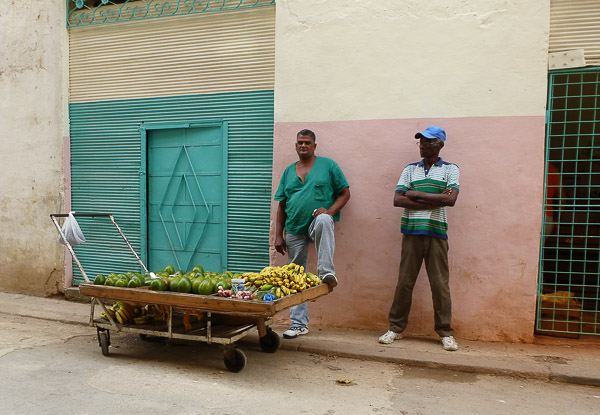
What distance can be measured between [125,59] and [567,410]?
640 centimetres

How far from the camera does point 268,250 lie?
6000 mm

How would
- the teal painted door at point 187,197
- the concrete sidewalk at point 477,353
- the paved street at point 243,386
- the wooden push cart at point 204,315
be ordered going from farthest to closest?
the teal painted door at point 187,197, the concrete sidewalk at point 477,353, the wooden push cart at point 204,315, the paved street at point 243,386

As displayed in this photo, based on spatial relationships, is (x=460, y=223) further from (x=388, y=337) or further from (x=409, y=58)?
(x=409, y=58)

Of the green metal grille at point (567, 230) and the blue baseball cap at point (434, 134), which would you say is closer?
the blue baseball cap at point (434, 134)

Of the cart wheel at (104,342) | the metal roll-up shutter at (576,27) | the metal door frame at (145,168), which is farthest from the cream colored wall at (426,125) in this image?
the cart wheel at (104,342)

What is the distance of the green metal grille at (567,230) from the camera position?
499cm

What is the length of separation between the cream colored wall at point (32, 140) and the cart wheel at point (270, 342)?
3861 millimetres

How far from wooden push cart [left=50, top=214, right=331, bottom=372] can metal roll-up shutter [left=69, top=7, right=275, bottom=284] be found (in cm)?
175

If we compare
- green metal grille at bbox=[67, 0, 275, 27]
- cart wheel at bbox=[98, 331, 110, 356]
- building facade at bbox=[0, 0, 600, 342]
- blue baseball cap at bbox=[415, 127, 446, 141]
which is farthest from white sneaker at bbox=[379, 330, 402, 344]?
green metal grille at bbox=[67, 0, 275, 27]

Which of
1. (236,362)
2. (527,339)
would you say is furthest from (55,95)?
(527,339)

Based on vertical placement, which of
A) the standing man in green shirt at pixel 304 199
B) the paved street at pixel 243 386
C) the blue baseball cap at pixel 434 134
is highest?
the blue baseball cap at pixel 434 134

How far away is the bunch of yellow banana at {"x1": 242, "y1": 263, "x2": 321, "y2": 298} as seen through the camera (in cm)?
401

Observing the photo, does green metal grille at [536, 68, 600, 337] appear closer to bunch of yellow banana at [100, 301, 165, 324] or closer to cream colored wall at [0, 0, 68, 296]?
bunch of yellow banana at [100, 301, 165, 324]

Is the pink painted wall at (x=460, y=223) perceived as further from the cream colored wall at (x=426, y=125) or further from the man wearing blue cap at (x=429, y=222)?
the man wearing blue cap at (x=429, y=222)
